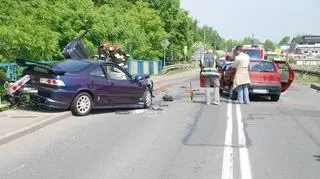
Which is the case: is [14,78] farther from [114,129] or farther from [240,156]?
[240,156]

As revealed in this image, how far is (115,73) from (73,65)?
1.41m

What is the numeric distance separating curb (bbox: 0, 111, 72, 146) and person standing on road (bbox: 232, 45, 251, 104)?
650 cm

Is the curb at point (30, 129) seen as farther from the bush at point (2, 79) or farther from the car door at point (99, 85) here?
the bush at point (2, 79)

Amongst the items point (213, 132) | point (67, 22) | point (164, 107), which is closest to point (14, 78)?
point (164, 107)

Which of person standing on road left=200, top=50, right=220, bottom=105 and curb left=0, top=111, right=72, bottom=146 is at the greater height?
person standing on road left=200, top=50, right=220, bottom=105

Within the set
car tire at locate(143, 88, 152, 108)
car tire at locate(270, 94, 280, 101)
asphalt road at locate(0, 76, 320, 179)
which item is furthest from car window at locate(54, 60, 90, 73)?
car tire at locate(270, 94, 280, 101)

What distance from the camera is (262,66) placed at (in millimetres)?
20000

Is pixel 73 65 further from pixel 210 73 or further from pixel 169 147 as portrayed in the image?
pixel 169 147

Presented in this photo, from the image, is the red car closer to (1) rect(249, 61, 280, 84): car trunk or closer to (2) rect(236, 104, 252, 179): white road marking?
(1) rect(249, 61, 280, 84): car trunk

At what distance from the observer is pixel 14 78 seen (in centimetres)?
1505

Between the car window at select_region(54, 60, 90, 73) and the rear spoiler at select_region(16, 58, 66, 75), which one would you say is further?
the car window at select_region(54, 60, 90, 73)

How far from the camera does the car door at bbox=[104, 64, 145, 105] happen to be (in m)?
14.8

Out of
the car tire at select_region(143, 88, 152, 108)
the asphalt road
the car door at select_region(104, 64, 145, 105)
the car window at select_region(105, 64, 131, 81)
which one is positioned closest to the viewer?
the asphalt road

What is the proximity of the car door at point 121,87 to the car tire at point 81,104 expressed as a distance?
33.5 inches
